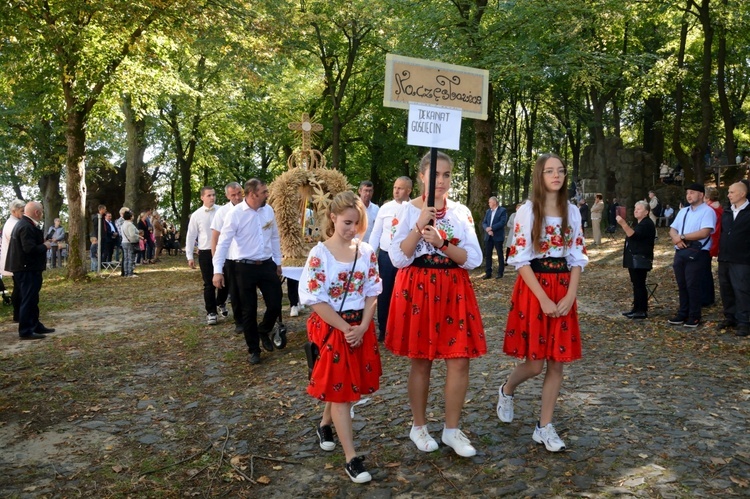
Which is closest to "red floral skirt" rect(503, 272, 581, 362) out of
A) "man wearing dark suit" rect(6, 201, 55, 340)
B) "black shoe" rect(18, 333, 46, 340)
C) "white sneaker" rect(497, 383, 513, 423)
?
"white sneaker" rect(497, 383, 513, 423)

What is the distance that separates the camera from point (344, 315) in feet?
14.0

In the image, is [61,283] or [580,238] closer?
[580,238]

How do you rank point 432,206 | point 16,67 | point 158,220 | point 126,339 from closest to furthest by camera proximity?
point 432,206 < point 126,339 < point 16,67 < point 158,220

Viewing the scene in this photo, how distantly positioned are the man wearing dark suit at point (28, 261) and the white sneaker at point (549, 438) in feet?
24.8

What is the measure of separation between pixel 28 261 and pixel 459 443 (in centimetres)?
745

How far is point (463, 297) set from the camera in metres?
4.27

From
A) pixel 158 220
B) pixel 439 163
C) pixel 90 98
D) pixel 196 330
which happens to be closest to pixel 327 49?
pixel 158 220

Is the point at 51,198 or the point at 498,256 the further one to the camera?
the point at 51,198

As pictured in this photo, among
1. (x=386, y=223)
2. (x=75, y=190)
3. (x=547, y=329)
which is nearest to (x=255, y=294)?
(x=386, y=223)

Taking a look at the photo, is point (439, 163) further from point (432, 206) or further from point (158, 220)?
point (158, 220)

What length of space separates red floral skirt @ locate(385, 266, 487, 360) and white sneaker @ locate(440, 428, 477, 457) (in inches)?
22.0

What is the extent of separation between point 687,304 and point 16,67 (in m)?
14.1

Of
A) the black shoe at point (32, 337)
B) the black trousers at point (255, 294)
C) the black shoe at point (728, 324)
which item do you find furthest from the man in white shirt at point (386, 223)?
the black shoe at point (32, 337)

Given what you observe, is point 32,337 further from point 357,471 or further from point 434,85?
point 434,85
